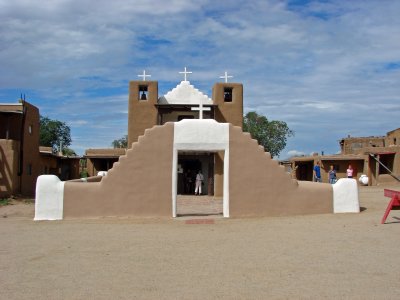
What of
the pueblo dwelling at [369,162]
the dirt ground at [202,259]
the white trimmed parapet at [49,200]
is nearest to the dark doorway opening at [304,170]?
the pueblo dwelling at [369,162]

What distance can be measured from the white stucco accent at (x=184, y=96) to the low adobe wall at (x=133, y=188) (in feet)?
41.7

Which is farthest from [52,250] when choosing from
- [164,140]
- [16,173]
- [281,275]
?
[16,173]

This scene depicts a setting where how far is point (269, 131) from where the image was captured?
6081 cm

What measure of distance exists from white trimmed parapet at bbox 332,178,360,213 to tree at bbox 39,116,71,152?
52960 mm

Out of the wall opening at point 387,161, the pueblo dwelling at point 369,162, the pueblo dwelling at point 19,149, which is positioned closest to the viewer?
the pueblo dwelling at point 19,149

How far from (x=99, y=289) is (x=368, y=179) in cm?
2909

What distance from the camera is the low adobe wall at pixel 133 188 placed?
45.8 feet

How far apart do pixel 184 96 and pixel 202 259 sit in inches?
756

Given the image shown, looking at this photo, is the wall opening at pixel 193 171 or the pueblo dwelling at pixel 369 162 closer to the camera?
the wall opening at pixel 193 171

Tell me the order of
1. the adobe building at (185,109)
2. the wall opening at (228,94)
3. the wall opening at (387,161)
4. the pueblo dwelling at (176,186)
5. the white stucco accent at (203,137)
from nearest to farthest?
1. the pueblo dwelling at (176,186)
2. the white stucco accent at (203,137)
3. the adobe building at (185,109)
4. the wall opening at (228,94)
5. the wall opening at (387,161)

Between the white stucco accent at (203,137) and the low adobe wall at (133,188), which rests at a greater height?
the white stucco accent at (203,137)

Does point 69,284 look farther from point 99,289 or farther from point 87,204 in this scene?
point 87,204

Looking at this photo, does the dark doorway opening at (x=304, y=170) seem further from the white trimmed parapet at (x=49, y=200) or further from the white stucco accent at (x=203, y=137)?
the white trimmed parapet at (x=49, y=200)

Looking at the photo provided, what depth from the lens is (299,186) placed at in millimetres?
14719
